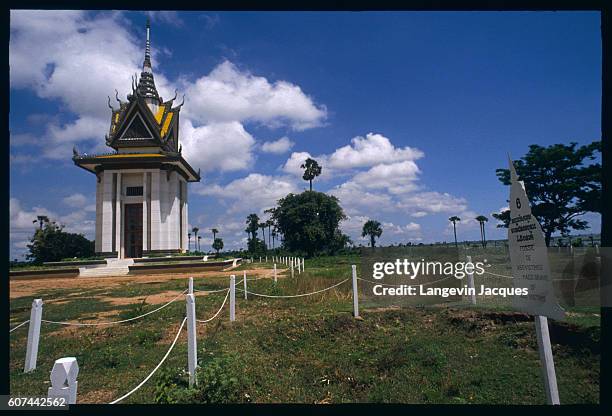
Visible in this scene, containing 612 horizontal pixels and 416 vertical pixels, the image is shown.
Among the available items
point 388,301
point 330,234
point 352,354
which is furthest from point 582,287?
point 330,234

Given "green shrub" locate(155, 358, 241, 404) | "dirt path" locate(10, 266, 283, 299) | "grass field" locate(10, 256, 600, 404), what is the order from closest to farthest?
"green shrub" locate(155, 358, 241, 404)
"grass field" locate(10, 256, 600, 404)
"dirt path" locate(10, 266, 283, 299)

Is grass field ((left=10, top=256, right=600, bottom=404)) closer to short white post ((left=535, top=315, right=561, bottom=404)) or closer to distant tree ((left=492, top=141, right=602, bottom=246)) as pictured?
short white post ((left=535, top=315, right=561, bottom=404))

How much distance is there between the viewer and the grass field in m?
4.81

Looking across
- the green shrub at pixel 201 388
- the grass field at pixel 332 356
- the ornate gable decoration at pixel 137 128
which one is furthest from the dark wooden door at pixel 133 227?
the green shrub at pixel 201 388

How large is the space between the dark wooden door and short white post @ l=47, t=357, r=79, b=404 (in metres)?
33.9

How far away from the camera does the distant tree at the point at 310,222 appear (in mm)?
44594

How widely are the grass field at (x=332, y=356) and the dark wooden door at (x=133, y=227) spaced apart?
25.6 m

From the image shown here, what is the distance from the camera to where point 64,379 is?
290 cm

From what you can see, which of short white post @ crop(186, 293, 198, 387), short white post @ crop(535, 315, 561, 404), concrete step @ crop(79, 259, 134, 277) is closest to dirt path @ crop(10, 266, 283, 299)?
concrete step @ crop(79, 259, 134, 277)

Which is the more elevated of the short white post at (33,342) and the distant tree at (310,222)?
the distant tree at (310,222)

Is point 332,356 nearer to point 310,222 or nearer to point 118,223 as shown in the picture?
point 118,223

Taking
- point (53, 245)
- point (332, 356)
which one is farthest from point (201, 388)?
point (53, 245)

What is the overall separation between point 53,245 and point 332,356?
3846 centimetres

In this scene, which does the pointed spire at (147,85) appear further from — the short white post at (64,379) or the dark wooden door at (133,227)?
the short white post at (64,379)
